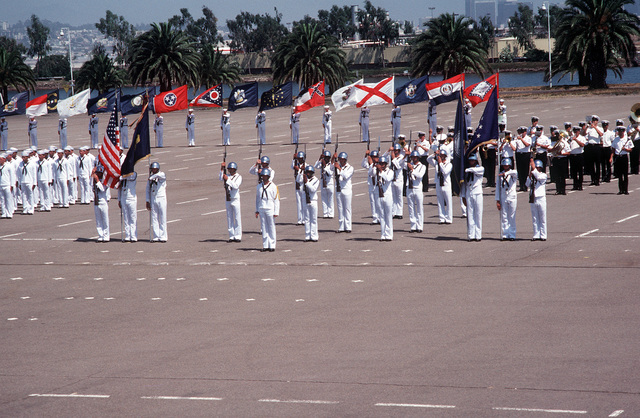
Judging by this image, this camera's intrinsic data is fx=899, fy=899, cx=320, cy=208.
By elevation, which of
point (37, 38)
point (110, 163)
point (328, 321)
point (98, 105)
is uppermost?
point (37, 38)

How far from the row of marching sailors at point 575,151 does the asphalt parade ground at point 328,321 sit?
2194 millimetres

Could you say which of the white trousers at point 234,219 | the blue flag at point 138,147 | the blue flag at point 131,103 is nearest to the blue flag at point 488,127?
the white trousers at point 234,219

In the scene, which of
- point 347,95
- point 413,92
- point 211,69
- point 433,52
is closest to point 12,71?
point 211,69

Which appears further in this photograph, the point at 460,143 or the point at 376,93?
the point at 376,93

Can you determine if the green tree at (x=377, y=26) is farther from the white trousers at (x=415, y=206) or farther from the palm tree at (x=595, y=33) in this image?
the white trousers at (x=415, y=206)

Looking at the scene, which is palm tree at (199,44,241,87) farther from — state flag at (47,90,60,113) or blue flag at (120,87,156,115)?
blue flag at (120,87,156,115)

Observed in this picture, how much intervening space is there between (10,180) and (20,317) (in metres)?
14.0

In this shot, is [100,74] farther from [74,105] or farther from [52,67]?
[52,67]

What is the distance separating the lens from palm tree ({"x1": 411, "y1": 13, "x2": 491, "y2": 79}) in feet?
200

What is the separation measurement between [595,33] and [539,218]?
41.8m

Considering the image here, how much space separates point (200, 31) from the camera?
196m

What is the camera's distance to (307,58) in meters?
64.1

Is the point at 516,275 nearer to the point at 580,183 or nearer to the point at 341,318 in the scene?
the point at 341,318

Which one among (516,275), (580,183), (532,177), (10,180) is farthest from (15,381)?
(580,183)
